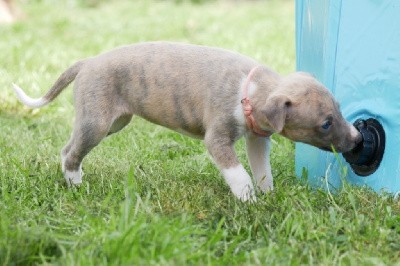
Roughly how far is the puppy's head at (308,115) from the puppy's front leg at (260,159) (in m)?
0.38

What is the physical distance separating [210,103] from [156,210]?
2.56 feet

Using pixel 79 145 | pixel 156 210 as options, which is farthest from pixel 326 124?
pixel 79 145

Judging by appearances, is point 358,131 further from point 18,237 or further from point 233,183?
point 18,237

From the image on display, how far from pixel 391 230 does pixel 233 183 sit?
1022 millimetres

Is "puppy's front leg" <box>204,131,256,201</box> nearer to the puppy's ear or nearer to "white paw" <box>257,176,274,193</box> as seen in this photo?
"white paw" <box>257,176,274,193</box>

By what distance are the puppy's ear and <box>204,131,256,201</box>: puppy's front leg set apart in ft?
1.23

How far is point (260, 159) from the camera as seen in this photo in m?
4.93

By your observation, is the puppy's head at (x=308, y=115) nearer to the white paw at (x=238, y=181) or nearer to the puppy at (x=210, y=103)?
the puppy at (x=210, y=103)

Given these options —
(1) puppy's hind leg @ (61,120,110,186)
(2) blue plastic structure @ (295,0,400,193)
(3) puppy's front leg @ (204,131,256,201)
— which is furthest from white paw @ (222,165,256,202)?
(1) puppy's hind leg @ (61,120,110,186)

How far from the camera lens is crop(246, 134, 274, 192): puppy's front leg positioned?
4.89 m

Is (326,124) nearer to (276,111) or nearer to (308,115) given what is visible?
(308,115)

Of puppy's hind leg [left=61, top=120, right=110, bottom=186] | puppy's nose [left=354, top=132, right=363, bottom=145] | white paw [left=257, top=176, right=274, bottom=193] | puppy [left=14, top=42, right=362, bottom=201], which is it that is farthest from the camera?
puppy's hind leg [left=61, top=120, right=110, bottom=186]

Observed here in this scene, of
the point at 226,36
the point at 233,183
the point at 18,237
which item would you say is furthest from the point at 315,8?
the point at 226,36

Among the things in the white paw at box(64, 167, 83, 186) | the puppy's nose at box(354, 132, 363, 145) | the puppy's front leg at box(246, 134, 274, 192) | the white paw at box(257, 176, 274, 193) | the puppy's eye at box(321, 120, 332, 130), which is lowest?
the white paw at box(64, 167, 83, 186)
